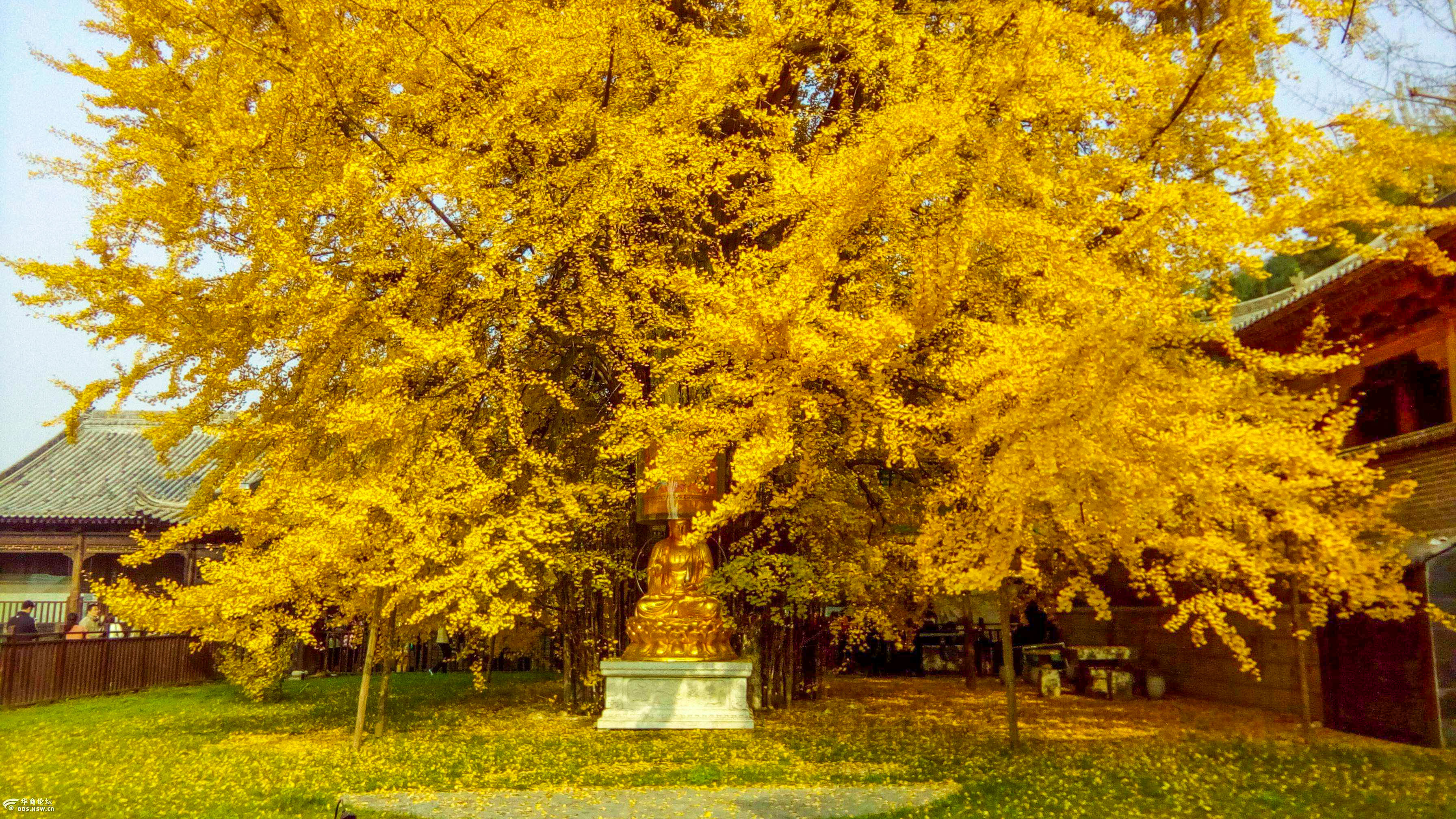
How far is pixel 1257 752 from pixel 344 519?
8567 mm

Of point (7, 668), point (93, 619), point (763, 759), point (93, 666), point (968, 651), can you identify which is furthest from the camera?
point (93, 619)

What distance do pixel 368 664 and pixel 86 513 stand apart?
581 inches

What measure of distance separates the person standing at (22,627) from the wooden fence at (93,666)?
0.10 m

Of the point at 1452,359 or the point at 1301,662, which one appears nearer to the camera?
the point at 1301,662

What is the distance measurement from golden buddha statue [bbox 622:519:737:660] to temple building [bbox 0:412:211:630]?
10958mm

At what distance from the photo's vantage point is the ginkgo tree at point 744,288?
25.7 ft

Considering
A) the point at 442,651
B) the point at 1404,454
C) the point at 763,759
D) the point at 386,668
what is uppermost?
the point at 1404,454

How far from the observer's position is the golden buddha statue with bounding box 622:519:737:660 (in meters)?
11.8

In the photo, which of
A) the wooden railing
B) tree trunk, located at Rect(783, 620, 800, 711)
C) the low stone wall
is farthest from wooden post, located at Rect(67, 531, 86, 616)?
the low stone wall

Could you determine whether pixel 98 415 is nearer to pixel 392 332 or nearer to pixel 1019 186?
pixel 392 332

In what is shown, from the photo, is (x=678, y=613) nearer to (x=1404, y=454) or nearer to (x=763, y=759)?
(x=763, y=759)

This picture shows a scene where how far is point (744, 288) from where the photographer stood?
27.2 ft

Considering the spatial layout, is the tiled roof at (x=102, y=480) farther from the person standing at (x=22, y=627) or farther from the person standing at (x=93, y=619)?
the person standing at (x=22, y=627)

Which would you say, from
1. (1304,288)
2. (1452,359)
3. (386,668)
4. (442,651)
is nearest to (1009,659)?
(1452,359)
